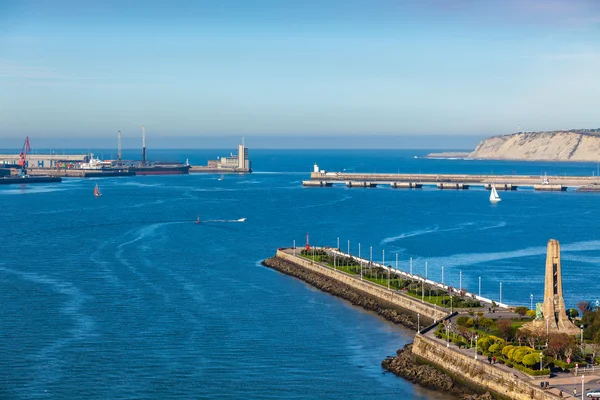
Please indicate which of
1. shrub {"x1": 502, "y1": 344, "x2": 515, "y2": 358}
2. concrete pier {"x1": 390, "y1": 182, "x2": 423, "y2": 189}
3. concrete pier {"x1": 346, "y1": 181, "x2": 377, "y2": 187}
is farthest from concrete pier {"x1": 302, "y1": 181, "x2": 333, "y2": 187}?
shrub {"x1": 502, "y1": 344, "x2": 515, "y2": 358}

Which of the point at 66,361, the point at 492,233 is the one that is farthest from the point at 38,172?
the point at 66,361

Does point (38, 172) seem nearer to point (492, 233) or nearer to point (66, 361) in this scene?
point (492, 233)

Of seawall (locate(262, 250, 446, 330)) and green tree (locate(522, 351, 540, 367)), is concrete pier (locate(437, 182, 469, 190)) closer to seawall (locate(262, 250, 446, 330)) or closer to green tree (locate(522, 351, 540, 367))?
seawall (locate(262, 250, 446, 330))

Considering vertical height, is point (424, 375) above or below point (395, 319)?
below

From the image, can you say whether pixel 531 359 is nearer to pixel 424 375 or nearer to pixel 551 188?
pixel 424 375

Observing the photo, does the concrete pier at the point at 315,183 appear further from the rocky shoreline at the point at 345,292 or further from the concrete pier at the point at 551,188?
the rocky shoreline at the point at 345,292

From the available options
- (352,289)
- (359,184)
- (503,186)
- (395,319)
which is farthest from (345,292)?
(359,184)
